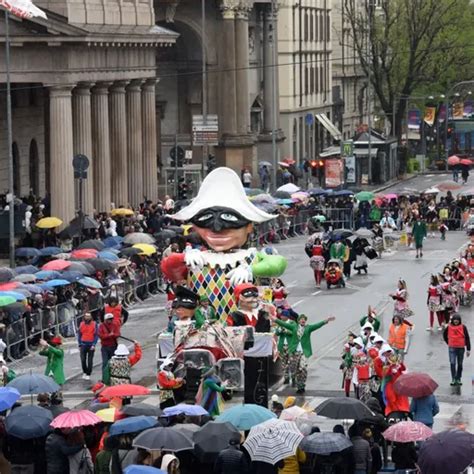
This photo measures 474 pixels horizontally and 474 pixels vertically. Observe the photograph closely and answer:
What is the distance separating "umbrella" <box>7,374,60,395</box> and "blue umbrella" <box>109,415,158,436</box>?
425 cm

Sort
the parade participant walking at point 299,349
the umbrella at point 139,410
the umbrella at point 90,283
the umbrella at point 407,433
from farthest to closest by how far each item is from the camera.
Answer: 1. the umbrella at point 90,283
2. the parade participant walking at point 299,349
3. the umbrella at point 139,410
4. the umbrella at point 407,433

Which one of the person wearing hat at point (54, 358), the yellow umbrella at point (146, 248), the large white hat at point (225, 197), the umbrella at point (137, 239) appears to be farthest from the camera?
the umbrella at point (137, 239)

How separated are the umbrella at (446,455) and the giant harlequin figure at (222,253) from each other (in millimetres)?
12947

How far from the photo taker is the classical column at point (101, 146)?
216ft

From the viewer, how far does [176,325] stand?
113 feet

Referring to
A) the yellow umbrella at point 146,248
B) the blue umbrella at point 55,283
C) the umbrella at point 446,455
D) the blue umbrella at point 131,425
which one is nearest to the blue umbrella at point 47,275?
the blue umbrella at point 55,283

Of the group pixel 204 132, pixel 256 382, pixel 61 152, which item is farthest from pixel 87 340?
pixel 204 132

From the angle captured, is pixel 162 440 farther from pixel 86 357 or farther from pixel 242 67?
pixel 242 67

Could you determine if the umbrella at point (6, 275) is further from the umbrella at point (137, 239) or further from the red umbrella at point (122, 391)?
the red umbrella at point (122, 391)

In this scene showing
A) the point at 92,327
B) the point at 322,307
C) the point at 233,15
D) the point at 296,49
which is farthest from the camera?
the point at 296,49

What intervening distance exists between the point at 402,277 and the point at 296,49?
179 ft

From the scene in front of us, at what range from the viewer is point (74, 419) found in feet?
83.6

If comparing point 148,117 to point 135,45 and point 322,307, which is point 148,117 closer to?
point 135,45

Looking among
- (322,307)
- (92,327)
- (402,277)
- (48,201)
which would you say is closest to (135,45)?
(48,201)
